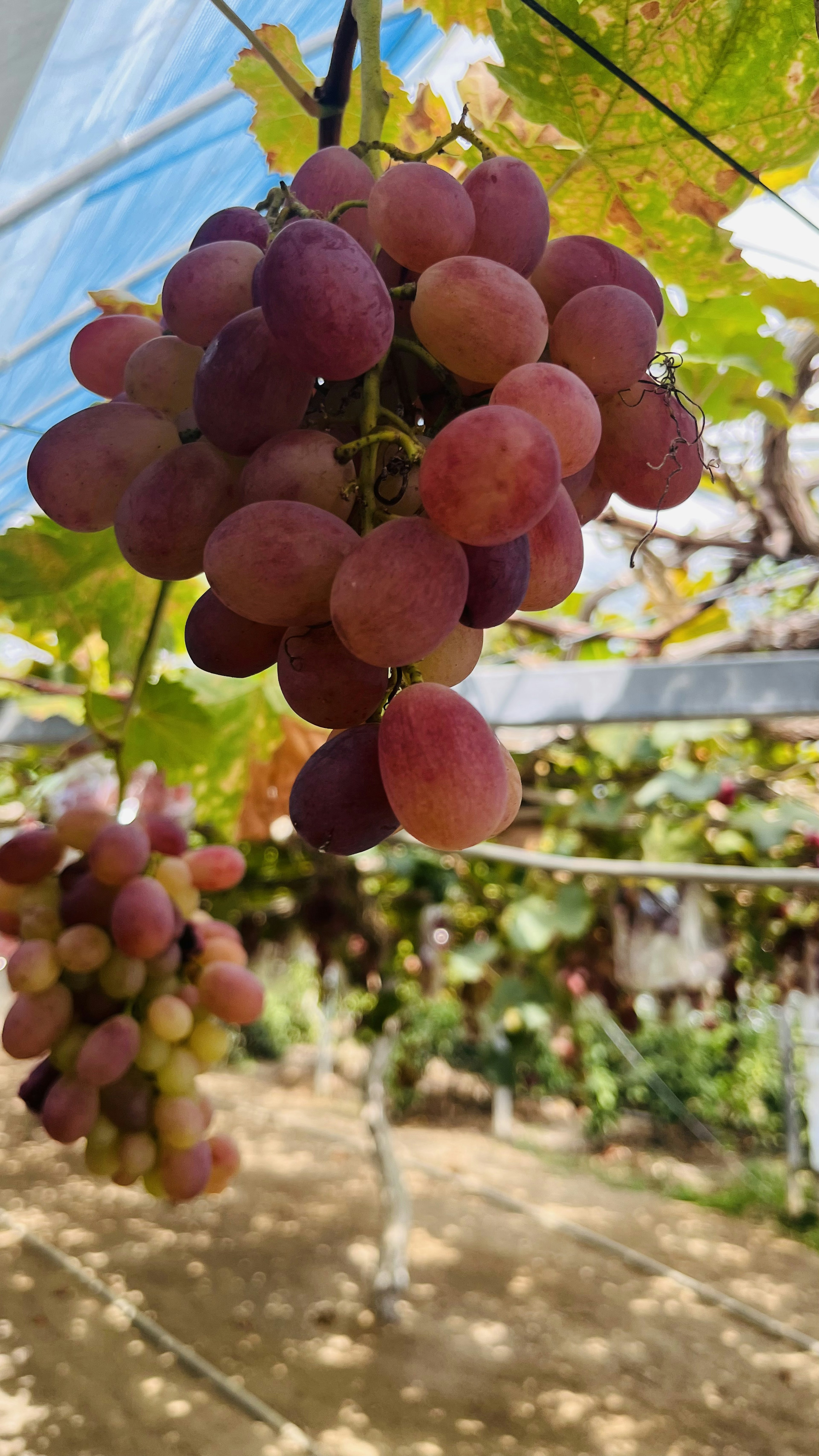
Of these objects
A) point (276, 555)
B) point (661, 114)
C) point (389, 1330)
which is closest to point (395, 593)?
point (276, 555)

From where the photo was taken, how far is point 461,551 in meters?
0.32

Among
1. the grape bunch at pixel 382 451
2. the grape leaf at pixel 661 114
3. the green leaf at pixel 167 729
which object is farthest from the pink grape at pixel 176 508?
the green leaf at pixel 167 729

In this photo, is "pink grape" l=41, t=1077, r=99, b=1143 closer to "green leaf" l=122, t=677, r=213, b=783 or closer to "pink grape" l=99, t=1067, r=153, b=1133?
"pink grape" l=99, t=1067, r=153, b=1133

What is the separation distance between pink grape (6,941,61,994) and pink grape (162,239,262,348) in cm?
55

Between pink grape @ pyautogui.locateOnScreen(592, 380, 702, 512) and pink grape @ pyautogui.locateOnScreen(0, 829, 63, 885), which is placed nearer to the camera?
pink grape @ pyautogui.locateOnScreen(592, 380, 702, 512)

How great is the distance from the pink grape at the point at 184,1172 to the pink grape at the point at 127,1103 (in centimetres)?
4

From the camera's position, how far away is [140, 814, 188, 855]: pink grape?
3.01ft

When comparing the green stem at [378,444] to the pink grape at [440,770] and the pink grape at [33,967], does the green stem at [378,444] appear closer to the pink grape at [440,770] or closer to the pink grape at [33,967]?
the pink grape at [440,770]

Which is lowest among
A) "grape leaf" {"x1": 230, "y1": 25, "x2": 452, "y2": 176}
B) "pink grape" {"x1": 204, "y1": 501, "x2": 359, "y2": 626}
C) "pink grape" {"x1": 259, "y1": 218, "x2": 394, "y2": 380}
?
"pink grape" {"x1": 204, "y1": 501, "x2": 359, "y2": 626}

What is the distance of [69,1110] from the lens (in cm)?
75

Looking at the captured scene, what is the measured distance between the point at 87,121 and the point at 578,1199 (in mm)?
5278

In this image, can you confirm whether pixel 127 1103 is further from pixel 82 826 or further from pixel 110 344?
pixel 110 344

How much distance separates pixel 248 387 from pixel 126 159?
3.59 ft

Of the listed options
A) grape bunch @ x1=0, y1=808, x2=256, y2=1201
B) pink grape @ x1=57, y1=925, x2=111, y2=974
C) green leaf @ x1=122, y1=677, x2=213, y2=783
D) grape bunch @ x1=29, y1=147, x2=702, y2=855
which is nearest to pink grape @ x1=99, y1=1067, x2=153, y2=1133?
grape bunch @ x1=0, y1=808, x2=256, y2=1201
